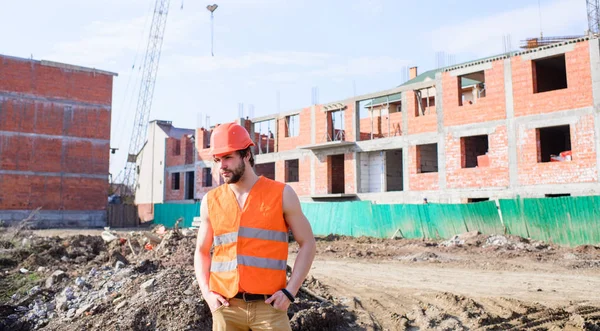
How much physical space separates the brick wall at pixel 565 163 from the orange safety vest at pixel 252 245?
61.4 feet

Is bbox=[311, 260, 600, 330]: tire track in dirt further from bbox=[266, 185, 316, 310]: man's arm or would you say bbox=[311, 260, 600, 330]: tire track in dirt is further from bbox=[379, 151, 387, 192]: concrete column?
bbox=[379, 151, 387, 192]: concrete column

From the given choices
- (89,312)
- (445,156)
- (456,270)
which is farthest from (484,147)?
(89,312)

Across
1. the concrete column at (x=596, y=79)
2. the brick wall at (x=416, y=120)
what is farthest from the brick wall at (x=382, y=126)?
the concrete column at (x=596, y=79)

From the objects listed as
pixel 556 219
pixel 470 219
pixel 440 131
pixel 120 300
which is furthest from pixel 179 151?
pixel 120 300

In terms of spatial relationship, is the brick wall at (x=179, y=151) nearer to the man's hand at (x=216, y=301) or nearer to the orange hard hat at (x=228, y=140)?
the orange hard hat at (x=228, y=140)

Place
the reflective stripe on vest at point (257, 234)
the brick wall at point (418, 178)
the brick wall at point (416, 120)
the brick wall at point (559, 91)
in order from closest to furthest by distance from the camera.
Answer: the reflective stripe on vest at point (257, 234)
the brick wall at point (559, 91)
the brick wall at point (418, 178)
the brick wall at point (416, 120)

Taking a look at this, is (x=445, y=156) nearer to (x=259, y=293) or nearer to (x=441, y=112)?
(x=441, y=112)

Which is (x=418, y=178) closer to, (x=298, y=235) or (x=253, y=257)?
(x=298, y=235)

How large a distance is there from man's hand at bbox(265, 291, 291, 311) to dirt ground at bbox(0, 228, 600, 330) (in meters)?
3.45

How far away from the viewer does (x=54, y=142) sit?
33.7m

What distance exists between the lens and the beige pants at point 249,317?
2855mm

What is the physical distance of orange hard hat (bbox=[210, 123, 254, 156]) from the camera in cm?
304

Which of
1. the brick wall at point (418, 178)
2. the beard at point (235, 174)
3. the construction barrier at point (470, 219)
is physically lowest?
the construction barrier at point (470, 219)

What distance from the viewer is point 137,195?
44844 mm
